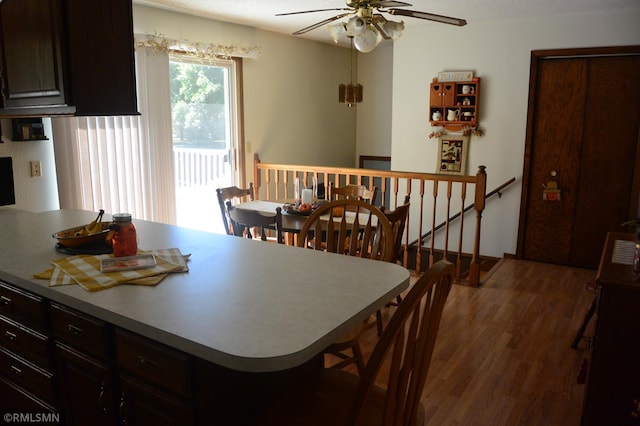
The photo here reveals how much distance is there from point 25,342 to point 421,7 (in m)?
3.89

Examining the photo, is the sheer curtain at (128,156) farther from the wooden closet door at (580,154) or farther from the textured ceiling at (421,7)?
the wooden closet door at (580,154)

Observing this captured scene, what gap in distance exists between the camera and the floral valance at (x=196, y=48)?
4176 mm

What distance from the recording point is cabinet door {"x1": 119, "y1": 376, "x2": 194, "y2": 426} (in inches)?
50.9

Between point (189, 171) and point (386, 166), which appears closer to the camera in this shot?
point (189, 171)

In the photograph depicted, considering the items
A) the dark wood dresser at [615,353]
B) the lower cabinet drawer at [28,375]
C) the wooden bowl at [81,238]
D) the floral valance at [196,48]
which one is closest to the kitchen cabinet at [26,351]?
the lower cabinet drawer at [28,375]

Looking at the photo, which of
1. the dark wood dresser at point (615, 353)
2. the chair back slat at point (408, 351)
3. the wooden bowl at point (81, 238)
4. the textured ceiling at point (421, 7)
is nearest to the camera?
the chair back slat at point (408, 351)

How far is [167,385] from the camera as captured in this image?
1307 mm

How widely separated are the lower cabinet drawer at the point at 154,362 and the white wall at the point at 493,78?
4.58m

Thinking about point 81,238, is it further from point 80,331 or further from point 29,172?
point 29,172

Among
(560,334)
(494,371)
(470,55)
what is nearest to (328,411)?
(494,371)

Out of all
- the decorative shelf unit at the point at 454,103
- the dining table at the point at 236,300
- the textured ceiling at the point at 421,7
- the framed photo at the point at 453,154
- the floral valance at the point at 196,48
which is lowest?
the dining table at the point at 236,300

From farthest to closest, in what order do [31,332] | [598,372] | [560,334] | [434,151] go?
[434,151] < [560,334] < [598,372] < [31,332]

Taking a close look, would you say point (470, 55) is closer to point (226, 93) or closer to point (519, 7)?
Answer: point (519, 7)

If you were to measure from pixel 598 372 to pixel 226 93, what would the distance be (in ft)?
14.0
